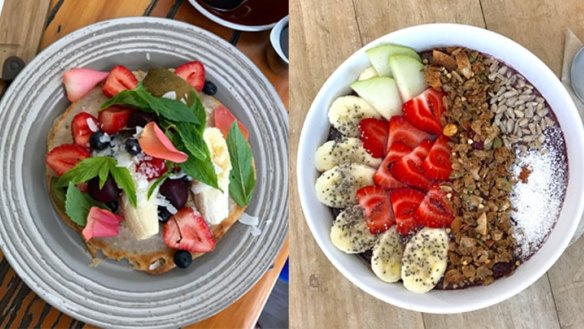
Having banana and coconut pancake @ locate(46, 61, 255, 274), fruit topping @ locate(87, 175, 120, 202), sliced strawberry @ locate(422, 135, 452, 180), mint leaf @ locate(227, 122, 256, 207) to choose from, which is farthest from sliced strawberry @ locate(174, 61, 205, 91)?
sliced strawberry @ locate(422, 135, 452, 180)

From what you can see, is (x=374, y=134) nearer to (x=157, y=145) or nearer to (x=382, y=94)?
(x=382, y=94)

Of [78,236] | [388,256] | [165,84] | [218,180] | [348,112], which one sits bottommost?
[78,236]

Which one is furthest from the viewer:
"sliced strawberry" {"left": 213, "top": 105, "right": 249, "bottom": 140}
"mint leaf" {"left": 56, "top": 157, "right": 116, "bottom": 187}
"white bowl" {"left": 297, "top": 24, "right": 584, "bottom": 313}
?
"sliced strawberry" {"left": 213, "top": 105, "right": 249, "bottom": 140}

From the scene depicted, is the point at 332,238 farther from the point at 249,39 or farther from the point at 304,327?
the point at 249,39

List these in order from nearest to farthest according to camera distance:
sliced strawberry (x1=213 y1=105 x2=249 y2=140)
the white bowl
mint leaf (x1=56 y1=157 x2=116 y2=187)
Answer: the white bowl → mint leaf (x1=56 y1=157 x2=116 y2=187) → sliced strawberry (x1=213 y1=105 x2=249 y2=140)

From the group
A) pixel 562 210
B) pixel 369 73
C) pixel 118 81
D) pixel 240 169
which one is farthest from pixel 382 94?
pixel 118 81

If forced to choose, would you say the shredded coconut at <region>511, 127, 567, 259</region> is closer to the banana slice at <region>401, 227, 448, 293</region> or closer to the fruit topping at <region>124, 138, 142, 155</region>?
the banana slice at <region>401, 227, 448, 293</region>

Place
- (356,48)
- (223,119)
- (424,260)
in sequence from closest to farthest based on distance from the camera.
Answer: (424,260) → (356,48) → (223,119)
